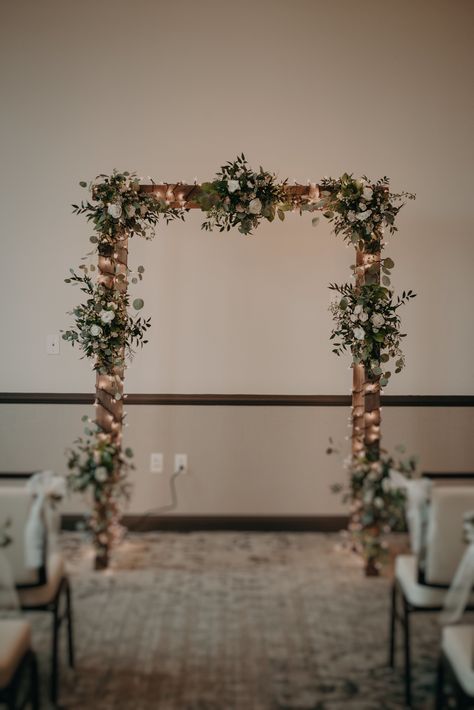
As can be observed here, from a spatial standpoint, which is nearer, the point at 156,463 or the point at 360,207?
the point at 360,207

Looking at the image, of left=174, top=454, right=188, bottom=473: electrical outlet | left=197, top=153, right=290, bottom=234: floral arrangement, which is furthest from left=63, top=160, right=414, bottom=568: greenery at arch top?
left=174, top=454, right=188, bottom=473: electrical outlet

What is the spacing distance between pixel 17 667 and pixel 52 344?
6.91 ft

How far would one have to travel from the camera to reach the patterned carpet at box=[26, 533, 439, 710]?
1777 mm

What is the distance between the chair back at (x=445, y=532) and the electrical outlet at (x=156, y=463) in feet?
6.08

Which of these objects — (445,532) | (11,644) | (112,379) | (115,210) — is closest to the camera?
(11,644)

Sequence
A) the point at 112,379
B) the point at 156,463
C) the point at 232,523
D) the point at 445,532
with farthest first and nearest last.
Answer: the point at 156,463, the point at 232,523, the point at 112,379, the point at 445,532

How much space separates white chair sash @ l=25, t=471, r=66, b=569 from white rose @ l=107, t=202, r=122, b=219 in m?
1.49

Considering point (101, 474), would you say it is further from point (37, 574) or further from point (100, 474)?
point (37, 574)

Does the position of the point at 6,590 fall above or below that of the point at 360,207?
below

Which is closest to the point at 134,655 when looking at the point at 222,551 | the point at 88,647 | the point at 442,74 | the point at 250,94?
the point at 88,647

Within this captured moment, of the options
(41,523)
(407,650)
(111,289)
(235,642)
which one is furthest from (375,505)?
(111,289)

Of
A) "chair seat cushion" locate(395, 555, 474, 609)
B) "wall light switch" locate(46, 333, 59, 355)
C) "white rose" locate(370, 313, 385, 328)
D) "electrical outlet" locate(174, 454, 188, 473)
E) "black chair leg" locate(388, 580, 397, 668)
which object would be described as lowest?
"black chair leg" locate(388, 580, 397, 668)

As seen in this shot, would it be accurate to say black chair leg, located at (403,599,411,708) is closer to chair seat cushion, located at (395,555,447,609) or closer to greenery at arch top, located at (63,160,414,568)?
chair seat cushion, located at (395,555,447,609)

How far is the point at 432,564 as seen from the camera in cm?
176
